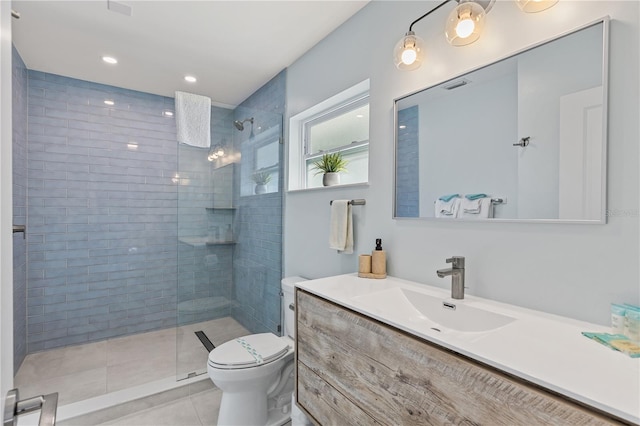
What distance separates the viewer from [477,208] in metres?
1.31

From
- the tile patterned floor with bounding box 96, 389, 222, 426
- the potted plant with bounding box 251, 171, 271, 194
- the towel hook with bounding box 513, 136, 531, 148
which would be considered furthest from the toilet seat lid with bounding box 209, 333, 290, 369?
the towel hook with bounding box 513, 136, 531, 148

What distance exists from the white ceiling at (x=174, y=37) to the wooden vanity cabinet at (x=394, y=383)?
1.67m

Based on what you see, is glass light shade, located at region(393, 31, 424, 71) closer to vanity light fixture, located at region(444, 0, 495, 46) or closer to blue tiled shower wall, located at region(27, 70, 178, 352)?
vanity light fixture, located at region(444, 0, 495, 46)

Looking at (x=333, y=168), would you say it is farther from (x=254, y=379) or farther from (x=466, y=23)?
(x=254, y=379)

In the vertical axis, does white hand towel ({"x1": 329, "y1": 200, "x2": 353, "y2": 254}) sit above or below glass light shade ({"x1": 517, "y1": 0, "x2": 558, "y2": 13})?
below

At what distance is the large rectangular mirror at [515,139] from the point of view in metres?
1.01

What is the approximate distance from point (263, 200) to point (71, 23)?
175cm

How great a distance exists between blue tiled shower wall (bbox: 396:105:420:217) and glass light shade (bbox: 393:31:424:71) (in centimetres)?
20

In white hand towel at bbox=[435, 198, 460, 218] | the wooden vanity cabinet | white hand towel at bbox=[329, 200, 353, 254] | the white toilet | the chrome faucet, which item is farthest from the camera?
white hand towel at bbox=[329, 200, 353, 254]

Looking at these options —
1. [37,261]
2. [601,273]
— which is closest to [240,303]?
[37,261]

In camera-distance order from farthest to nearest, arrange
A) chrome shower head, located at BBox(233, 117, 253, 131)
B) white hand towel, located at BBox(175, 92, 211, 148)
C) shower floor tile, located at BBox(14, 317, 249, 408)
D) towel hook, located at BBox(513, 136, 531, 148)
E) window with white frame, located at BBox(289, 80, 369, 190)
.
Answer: chrome shower head, located at BBox(233, 117, 253, 131)
white hand towel, located at BBox(175, 92, 211, 148)
shower floor tile, located at BBox(14, 317, 249, 408)
window with white frame, located at BBox(289, 80, 369, 190)
towel hook, located at BBox(513, 136, 531, 148)

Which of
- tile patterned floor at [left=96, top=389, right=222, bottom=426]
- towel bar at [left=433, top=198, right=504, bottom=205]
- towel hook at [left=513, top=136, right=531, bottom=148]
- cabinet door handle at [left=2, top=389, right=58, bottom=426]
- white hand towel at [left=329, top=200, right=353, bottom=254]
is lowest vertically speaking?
tile patterned floor at [left=96, top=389, right=222, bottom=426]

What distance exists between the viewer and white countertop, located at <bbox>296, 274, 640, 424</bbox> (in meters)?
0.64

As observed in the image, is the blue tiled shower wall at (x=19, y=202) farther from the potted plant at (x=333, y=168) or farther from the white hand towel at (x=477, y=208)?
the white hand towel at (x=477, y=208)
